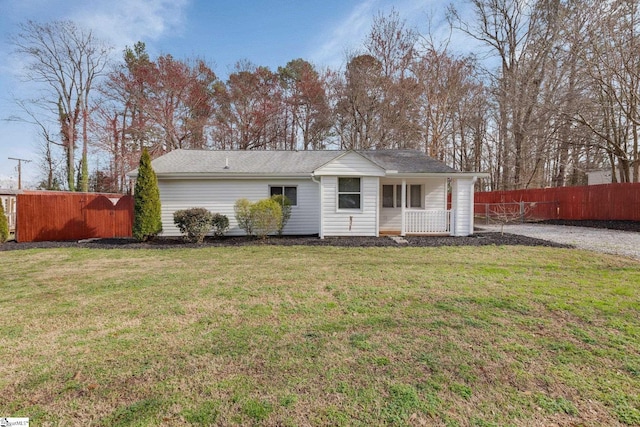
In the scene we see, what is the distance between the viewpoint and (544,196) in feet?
60.0

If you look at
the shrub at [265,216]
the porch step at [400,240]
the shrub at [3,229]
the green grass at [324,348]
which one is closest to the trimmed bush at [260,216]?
the shrub at [265,216]

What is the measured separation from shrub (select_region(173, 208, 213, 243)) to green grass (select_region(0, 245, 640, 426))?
4033mm

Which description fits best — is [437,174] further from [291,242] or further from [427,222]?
[291,242]

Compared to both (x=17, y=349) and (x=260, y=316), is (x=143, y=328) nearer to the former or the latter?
(x=17, y=349)

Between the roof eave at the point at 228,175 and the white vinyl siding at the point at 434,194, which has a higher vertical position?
the roof eave at the point at 228,175

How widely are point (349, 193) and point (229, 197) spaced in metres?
4.75

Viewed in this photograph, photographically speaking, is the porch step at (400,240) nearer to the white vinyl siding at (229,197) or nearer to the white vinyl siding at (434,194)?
the white vinyl siding at (434,194)

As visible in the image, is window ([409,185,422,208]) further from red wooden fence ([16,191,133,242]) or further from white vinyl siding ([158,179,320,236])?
red wooden fence ([16,191,133,242])

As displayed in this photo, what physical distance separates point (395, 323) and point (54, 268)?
7.34 metres

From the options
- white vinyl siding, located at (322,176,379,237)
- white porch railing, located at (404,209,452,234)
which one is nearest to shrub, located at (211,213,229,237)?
white vinyl siding, located at (322,176,379,237)

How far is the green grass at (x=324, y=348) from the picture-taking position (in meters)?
2.12

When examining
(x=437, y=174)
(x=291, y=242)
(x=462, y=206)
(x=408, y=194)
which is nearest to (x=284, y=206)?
(x=291, y=242)

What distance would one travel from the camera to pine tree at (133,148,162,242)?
982cm

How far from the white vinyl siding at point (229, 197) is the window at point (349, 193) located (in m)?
1.54
